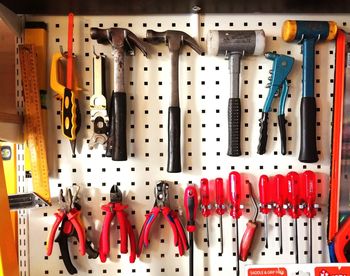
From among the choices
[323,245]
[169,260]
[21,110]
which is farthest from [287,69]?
[21,110]

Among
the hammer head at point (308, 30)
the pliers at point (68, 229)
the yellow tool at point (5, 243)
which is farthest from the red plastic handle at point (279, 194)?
the yellow tool at point (5, 243)

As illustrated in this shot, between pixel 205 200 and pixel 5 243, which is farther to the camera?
pixel 205 200

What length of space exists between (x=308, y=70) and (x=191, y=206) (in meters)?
0.44

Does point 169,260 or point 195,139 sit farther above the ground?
point 195,139

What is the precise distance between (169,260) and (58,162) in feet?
1.22

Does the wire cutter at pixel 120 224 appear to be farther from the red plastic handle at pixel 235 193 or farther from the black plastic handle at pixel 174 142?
the red plastic handle at pixel 235 193

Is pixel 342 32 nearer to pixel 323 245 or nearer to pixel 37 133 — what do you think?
pixel 323 245

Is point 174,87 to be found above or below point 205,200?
above

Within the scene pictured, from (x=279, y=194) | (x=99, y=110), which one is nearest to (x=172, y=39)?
(x=99, y=110)

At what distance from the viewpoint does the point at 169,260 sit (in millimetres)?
966

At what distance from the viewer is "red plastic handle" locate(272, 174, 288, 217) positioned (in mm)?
936

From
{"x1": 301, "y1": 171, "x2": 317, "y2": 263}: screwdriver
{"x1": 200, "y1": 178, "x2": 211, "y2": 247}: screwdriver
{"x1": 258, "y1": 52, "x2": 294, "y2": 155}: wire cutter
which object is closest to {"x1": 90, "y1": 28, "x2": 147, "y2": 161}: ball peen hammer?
{"x1": 200, "y1": 178, "x2": 211, "y2": 247}: screwdriver

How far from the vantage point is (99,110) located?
92 centimetres

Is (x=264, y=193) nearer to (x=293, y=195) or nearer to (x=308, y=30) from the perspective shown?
(x=293, y=195)
